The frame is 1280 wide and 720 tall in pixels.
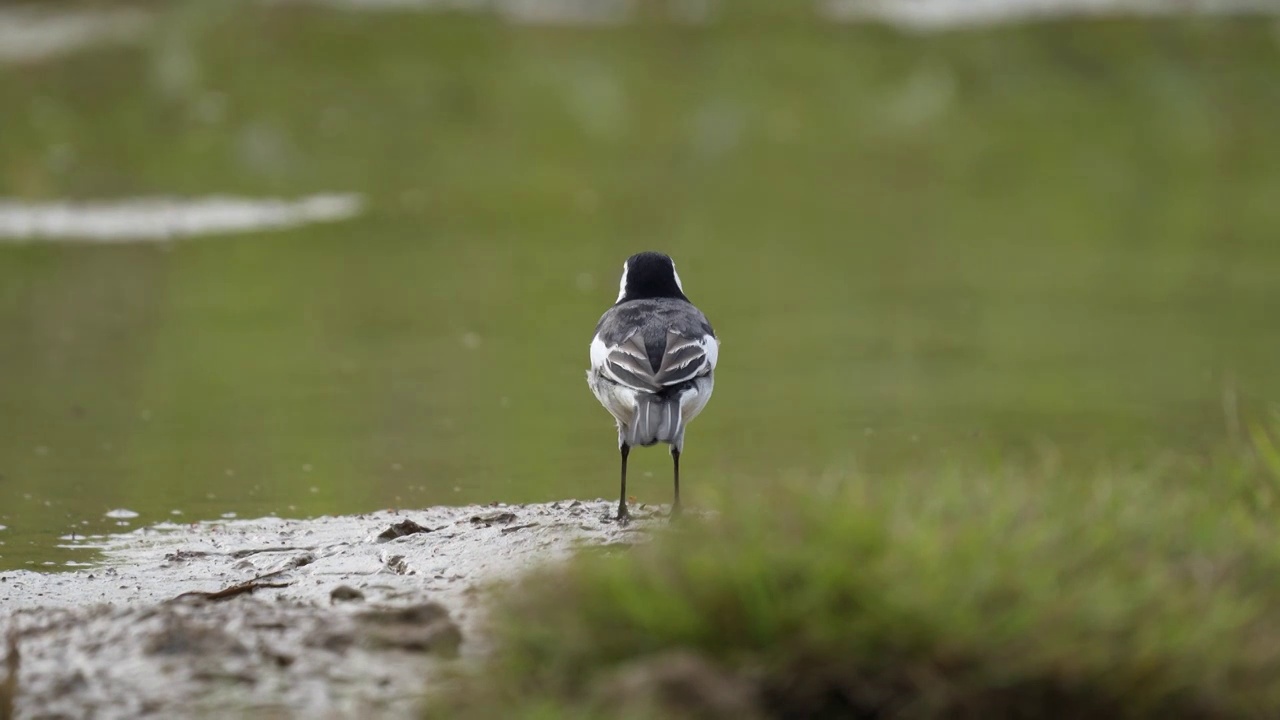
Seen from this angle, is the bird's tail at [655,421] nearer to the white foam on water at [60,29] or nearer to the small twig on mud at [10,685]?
the small twig on mud at [10,685]

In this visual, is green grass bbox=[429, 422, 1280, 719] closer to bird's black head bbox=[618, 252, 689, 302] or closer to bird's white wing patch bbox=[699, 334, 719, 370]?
bird's white wing patch bbox=[699, 334, 719, 370]

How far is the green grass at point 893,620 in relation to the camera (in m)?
4.40

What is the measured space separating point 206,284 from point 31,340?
3.32m

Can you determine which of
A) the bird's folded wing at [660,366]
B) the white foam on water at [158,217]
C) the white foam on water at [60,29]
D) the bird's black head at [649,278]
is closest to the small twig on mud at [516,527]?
the bird's folded wing at [660,366]

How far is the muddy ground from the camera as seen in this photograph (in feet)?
16.3

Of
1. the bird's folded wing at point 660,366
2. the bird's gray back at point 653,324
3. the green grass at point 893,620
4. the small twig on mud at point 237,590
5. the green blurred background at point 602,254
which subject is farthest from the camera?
the green blurred background at point 602,254

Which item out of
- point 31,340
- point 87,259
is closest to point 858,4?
point 87,259

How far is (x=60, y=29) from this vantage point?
34438 mm

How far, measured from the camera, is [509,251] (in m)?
20.7

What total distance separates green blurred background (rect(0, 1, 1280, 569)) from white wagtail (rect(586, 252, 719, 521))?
0.93 metres

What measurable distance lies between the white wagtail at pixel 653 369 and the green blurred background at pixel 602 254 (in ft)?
3.06

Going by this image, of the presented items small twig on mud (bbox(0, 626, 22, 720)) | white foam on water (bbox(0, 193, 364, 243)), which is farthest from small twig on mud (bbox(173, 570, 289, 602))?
white foam on water (bbox(0, 193, 364, 243))

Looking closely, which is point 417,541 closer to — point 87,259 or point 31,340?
point 31,340

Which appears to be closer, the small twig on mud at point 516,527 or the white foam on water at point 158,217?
the small twig on mud at point 516,527
